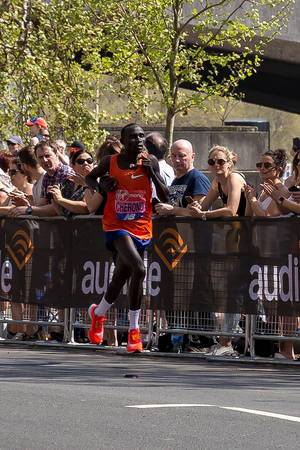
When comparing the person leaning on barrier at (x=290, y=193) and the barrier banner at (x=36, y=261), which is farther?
the barrier banner at (x=36, y=261)

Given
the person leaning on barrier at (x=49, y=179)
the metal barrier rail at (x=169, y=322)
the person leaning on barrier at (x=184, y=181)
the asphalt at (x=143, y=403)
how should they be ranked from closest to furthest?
the asphalt at (x=143, y=403)
the metal barrier rail at (x=169, y=322)
the person leaning on barrier at (x=184, y=181)
the person leaning on barrier at (x=49, y=179)

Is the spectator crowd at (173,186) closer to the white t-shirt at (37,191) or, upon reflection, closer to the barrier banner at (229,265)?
the white t-shirt at (37,191)

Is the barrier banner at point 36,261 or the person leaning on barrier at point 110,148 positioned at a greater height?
the person leaning on barrier at point 110,148

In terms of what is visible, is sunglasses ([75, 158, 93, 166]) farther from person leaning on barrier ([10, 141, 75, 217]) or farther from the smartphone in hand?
the smartphone in hand

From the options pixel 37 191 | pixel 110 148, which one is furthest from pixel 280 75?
pixel 110 148

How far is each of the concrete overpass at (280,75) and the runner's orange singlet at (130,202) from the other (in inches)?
946

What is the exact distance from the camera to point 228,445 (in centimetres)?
805

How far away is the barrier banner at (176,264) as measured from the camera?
14023 millimetres

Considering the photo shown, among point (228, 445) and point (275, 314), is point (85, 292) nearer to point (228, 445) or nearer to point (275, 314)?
point (275, 314)

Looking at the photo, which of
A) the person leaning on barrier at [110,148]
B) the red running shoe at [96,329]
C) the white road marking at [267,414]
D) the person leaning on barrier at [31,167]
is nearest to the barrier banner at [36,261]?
the person leaning on barrier at [31,167]

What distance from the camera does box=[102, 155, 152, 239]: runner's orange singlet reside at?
45.2ft

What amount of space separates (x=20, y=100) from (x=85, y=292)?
11959mm

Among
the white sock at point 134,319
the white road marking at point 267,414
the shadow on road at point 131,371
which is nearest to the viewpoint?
the white road marking at point 267,414

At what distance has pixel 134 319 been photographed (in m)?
13.9
